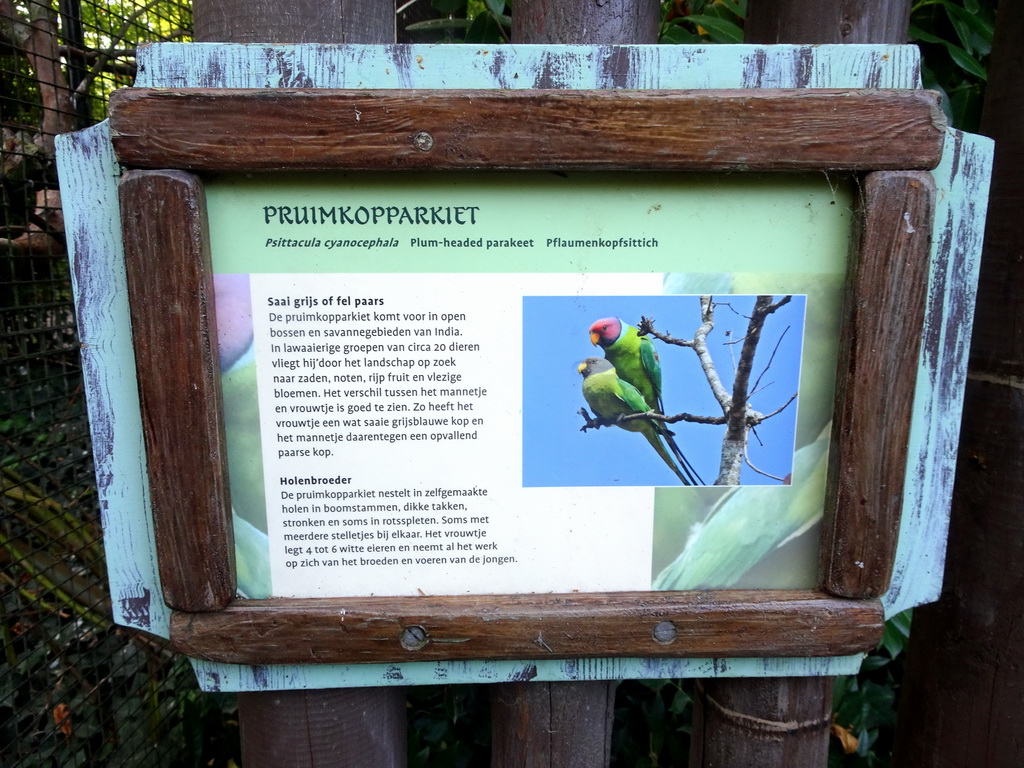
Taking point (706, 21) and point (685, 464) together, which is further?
point (706, 21)

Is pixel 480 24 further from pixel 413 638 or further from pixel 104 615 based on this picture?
pixel 104 615

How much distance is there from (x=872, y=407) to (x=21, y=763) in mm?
1637

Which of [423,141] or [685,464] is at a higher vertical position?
[423,141]

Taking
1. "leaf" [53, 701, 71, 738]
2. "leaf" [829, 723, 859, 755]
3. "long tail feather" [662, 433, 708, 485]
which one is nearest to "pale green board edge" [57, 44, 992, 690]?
"long tail feather" [662, 433, 708, 485]

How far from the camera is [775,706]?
76 centimetres

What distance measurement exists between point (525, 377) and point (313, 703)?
1.49ft

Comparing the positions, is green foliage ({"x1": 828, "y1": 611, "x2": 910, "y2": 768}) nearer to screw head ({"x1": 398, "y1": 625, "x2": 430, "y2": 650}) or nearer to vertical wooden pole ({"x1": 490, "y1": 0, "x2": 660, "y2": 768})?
vertical wooden pole ({"x1": 490, "y1": 0, "x2": 660, "y2": 768})

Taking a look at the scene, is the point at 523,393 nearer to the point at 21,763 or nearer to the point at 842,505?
the point at 842,505

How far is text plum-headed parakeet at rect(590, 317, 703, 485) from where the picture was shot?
0.64 metres

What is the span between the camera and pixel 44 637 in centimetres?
137

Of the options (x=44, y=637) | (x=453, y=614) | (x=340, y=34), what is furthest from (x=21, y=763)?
(x=340, y=34)

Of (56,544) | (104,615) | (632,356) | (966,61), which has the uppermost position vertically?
(966,61)

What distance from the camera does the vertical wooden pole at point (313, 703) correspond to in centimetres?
62

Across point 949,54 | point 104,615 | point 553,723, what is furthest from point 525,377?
Answer: point 104,615
